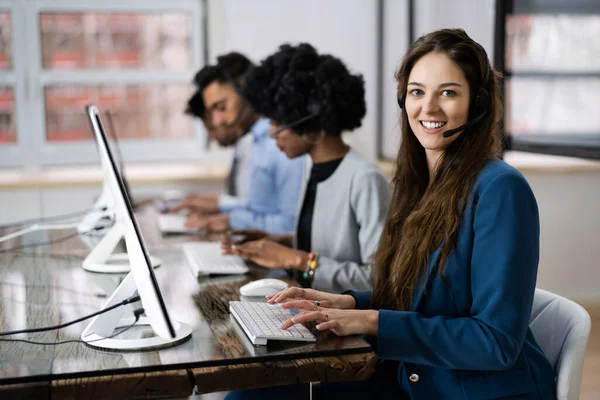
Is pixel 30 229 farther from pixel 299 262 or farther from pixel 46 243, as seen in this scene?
pixel 299 262

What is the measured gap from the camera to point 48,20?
4.49 metres

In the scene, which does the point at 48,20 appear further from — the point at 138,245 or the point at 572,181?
the point at 138,245

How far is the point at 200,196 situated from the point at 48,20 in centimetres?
181

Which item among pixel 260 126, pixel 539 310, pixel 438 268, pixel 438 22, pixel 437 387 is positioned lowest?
pixel 437 387

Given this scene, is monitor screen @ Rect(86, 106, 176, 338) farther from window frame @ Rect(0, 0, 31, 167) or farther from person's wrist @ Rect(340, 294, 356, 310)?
window frame @ Rect(0, 0, 31, 167)

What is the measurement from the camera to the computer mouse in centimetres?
165

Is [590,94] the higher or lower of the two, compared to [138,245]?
higher

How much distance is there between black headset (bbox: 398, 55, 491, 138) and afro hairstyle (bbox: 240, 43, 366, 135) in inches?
27.1

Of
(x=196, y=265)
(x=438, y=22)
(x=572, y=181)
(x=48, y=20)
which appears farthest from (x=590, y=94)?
(x=48, y=20)

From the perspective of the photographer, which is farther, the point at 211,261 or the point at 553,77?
the point at 553,77

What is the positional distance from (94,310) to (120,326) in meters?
0.20

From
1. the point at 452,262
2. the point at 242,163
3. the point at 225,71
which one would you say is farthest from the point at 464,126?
the point at 242,163

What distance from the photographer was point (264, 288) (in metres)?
1.65

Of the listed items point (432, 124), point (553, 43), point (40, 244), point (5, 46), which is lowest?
point (40, 244)
